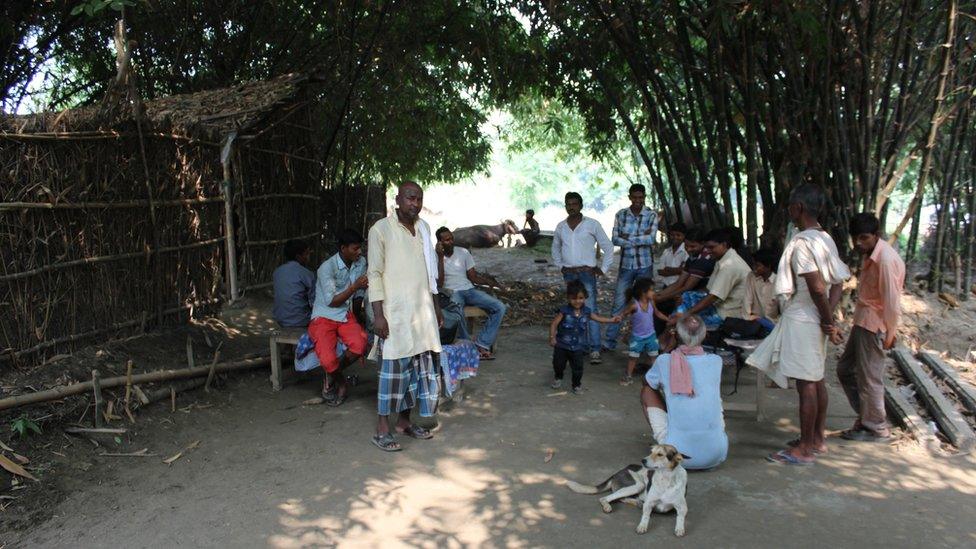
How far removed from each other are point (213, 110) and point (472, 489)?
4713 millimetres

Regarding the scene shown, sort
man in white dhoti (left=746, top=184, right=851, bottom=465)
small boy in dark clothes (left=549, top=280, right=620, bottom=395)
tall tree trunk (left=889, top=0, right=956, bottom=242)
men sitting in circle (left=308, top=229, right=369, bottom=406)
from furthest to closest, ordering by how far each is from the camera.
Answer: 1. tall tree trunk (left=889, top=0, right=956, bottom=242)
2. small boy in dark clothes (left=549, top=280, right=620, bottom=395)
3. men sitting in circle (left=308, top=229, right=369, bottom=406)
4. man in white dhoti (left=746, top=184, right=851, bottom=465)

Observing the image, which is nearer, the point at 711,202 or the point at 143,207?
the point at 143,207

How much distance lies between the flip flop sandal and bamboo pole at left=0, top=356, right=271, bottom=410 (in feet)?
5.82

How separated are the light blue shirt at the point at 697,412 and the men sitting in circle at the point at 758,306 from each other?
1.68 m

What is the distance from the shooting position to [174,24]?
8.99 m

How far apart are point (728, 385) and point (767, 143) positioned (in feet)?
8.57

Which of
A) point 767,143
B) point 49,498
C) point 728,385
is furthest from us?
point 767,143

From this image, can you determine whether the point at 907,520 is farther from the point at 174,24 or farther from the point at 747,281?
the point at 174,24

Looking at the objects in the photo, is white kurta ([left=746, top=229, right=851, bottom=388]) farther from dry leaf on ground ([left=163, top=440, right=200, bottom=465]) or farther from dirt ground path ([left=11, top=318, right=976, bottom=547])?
dry leaf on ground ([left=163, top=440, right=200, bottom=465])

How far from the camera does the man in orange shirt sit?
4484 millimetres

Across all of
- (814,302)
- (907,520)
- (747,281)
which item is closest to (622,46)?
(747,281)

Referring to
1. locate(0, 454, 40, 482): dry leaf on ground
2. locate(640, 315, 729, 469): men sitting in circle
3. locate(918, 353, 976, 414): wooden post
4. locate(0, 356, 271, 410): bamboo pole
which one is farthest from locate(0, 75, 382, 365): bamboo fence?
locate(918, 353, 976, 414): wooden post

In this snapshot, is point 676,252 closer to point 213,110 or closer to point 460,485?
point 460,485

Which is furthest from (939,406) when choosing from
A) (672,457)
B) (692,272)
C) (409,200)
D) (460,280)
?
(460,280)
